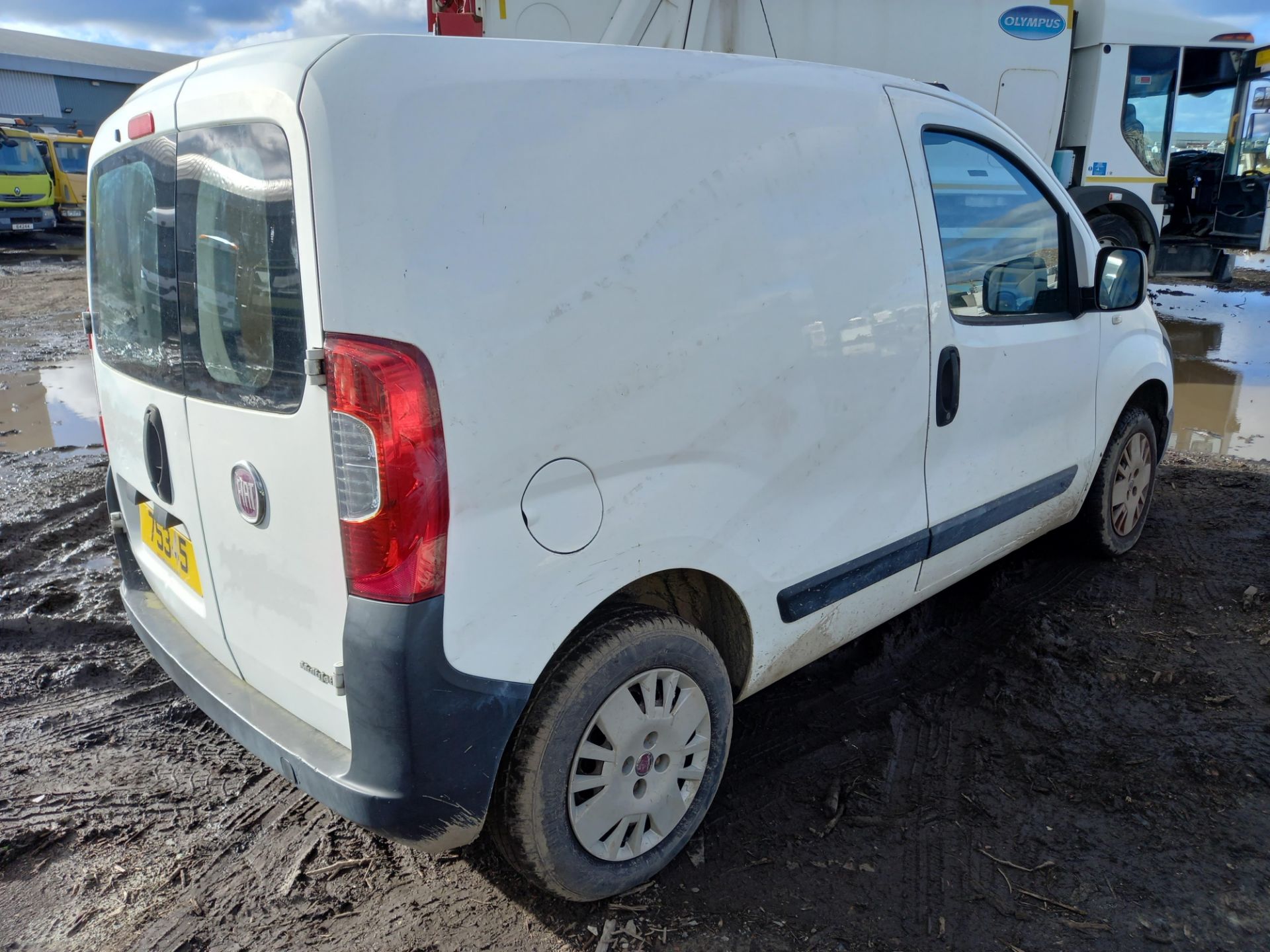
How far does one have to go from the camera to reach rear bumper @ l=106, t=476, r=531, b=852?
1772 mm

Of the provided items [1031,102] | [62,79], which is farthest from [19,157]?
[62,79]

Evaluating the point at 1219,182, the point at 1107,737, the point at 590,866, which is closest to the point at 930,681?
the point at 1107,737

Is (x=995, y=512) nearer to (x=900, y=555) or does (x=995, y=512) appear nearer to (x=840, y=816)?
(x=900, y=555)

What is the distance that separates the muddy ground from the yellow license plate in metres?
0.75

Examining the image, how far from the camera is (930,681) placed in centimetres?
330

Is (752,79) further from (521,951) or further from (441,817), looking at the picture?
(521,951)

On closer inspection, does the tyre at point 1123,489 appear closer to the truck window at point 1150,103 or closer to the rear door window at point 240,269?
the rear door window at point 240,269

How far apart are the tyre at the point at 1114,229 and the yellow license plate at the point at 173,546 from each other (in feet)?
37.1

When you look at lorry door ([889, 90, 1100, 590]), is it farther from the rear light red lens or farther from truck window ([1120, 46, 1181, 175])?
truck window ([1120, 46, 1181, 175])

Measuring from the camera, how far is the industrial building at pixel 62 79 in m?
41.5

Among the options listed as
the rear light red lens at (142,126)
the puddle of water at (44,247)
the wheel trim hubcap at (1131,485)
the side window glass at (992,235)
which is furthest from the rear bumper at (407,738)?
the puddle of water at (44,247)

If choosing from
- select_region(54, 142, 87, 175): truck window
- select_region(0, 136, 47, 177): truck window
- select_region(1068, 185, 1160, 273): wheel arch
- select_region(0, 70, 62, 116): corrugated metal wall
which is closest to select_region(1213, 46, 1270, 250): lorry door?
select_region(1068, 185, 1160, 273): wheel arch

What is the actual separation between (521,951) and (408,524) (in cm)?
114

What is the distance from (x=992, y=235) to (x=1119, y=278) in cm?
90
